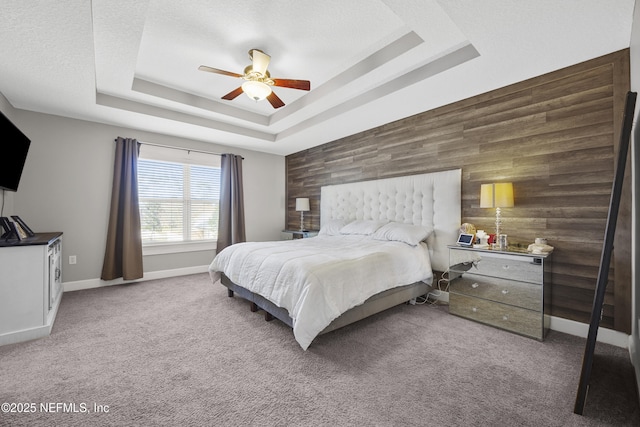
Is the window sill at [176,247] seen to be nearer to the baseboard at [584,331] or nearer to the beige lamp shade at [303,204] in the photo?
the beige lamp shade at [303,204]

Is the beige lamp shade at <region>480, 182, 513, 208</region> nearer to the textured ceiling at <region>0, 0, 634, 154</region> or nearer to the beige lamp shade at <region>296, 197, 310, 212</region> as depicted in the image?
the textured ceiling at <region>0, 0, 634, 154</region>

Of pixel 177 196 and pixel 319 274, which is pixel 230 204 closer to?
pixel 177 196

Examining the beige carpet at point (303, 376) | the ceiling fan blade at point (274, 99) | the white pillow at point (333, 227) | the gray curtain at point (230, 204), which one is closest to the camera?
the beige carpet at point (303, 376)

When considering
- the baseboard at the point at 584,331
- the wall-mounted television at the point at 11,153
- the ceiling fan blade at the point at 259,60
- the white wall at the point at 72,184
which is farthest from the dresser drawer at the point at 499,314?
the wall-mounted television at the point at 11,153

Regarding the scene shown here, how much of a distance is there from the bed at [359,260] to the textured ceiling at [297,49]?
1189 millimetres

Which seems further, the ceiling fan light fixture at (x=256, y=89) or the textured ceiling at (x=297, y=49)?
the ceiling fan light fixture at (x=256, y=89)

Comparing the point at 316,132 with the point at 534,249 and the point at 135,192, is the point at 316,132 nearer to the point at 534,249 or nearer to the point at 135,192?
the point at 135,192

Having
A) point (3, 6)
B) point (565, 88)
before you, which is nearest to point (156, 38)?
point (3, 6)

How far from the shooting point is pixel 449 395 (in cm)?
163

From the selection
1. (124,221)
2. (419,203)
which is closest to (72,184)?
(124,221)

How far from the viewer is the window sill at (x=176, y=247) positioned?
4402 mm

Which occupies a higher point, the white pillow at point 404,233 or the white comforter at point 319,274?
the white pillow at point 404,233

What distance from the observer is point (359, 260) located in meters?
2.52

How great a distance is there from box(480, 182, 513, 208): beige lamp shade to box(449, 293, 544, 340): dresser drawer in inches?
37.8
